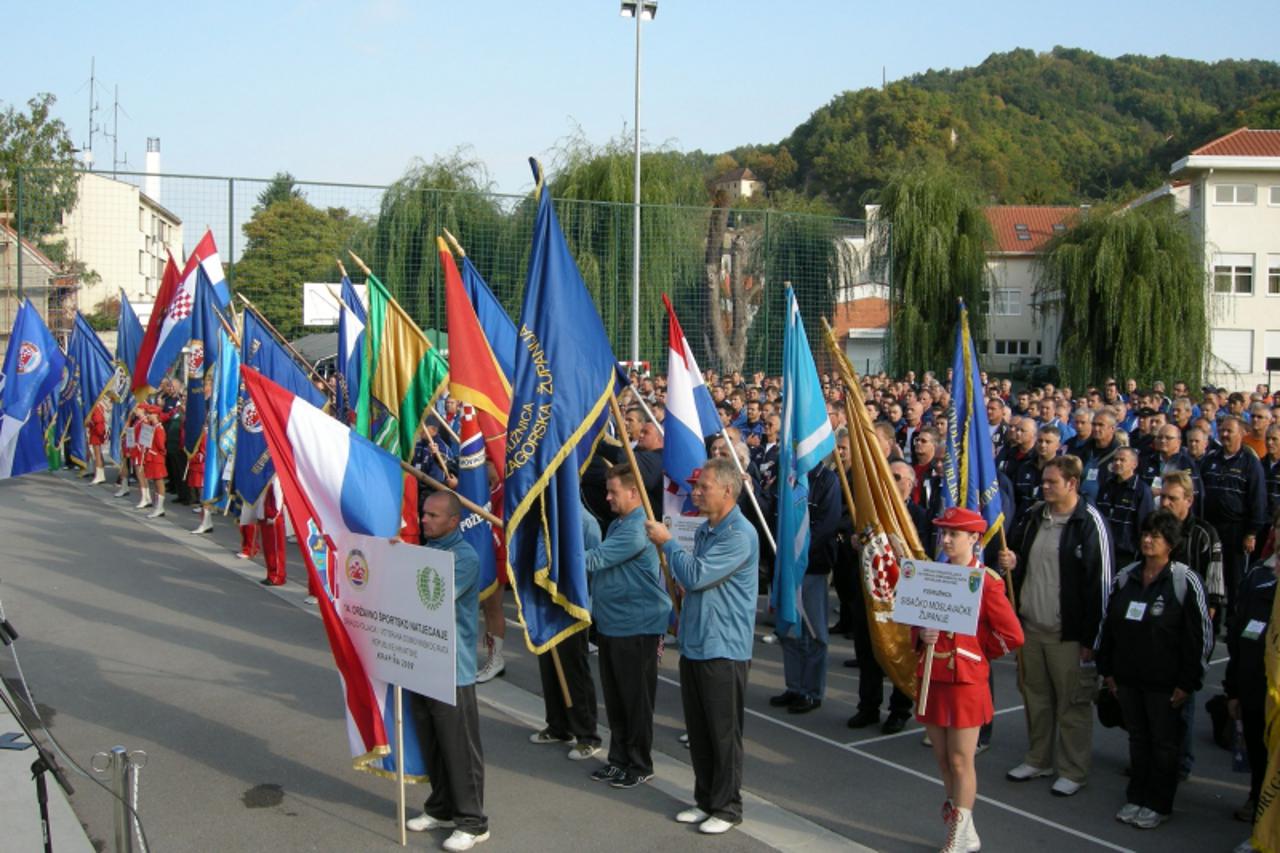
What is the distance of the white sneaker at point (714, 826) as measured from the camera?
5.95 metres

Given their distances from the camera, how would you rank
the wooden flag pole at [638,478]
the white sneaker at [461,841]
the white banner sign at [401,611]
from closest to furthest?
the white banner sign at [401,611]
the white sneaker at [461,841]
the wooden flag pole at [638,478]

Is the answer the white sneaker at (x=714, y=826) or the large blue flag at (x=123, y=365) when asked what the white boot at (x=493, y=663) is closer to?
the white sneaker at (x=714, y=826)

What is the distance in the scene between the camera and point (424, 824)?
19.9 feet

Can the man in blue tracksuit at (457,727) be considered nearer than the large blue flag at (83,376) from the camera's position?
Yes

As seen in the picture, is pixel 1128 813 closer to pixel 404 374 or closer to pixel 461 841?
pixel 461 841

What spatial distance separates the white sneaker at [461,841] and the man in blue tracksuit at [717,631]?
1082 mm

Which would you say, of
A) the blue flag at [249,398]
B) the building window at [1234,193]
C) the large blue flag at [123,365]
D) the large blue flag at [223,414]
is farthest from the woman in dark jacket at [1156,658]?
the building window at [1234,193]

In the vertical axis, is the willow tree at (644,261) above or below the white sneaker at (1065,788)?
above

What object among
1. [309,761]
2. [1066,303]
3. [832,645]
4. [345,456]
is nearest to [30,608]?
[309,761]

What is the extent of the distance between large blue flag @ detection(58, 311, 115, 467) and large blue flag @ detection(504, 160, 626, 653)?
12.4 meters

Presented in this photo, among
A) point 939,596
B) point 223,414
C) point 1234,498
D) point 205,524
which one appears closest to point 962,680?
point 939,596

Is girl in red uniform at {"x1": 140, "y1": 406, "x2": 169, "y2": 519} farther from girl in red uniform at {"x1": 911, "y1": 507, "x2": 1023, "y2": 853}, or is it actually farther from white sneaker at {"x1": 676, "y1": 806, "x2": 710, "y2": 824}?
girl in red uniform at {"x1": 911, "y1": 507, "x2": 1023, "y2": 853}

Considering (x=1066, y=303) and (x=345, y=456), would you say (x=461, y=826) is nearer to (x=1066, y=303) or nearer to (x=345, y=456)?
(x=345, y=456)

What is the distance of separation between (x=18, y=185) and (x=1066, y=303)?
24560mm
